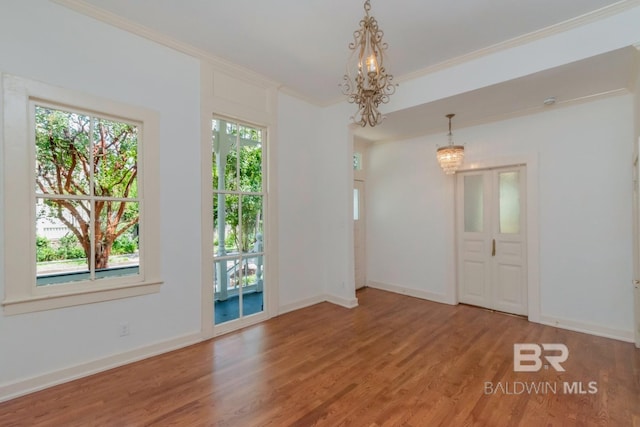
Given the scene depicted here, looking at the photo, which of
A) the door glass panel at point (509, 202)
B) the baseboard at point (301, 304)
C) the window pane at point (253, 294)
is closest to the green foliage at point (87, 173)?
the window pane at point (253, 294)

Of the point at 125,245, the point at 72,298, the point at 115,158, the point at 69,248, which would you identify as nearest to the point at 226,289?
the point at 125,245

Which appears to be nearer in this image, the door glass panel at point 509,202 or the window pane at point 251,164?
the window pane at point 251,164

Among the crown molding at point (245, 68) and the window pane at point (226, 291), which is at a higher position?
the crown molding at point (245, 68)

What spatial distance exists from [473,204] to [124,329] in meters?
4.84

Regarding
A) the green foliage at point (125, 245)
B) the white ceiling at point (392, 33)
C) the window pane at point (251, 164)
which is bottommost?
the green foliage at point (125, 245)

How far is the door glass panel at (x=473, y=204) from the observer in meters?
4.53

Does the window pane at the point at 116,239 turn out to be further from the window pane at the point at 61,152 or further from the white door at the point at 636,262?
the white door at the point at 636,262

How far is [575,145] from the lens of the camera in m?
3.62

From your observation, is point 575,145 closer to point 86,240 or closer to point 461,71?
point 461,71

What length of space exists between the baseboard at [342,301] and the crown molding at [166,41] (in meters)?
3.32

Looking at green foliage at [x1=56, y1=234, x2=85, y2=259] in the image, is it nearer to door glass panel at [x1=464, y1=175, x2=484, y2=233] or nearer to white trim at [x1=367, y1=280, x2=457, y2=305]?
white trim at [x1=367, y1=280, x2=457, y2=305]

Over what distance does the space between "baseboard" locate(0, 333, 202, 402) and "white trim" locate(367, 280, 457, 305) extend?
11.3 feet

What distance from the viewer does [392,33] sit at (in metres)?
2.90

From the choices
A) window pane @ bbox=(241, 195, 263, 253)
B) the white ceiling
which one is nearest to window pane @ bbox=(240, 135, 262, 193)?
window pane @ bbox=(241, 195, 263, 253)
